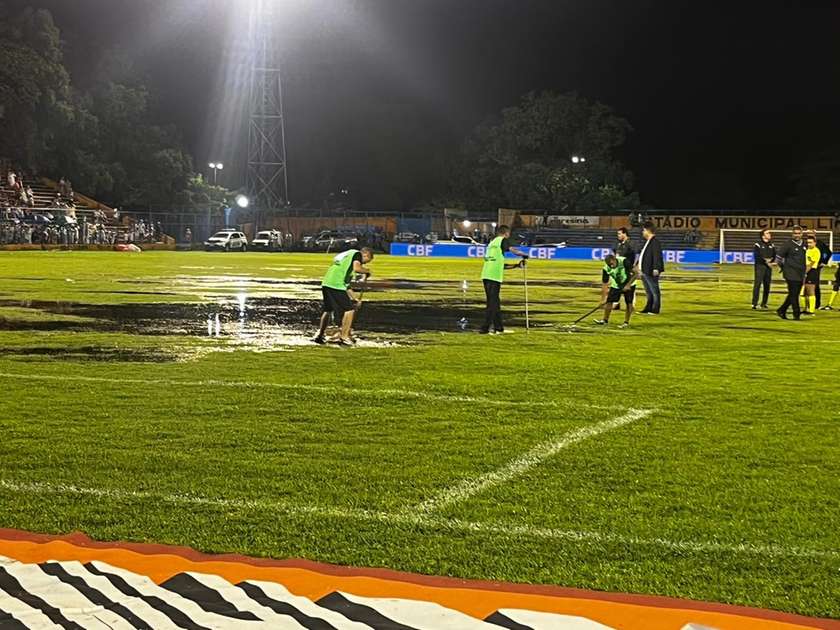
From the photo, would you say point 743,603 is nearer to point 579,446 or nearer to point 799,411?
point 579,446

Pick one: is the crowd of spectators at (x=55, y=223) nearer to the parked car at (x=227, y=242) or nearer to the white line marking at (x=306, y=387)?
the parked car at (x=227, y=242)

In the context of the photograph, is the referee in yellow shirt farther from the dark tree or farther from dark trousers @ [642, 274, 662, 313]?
the dark tree

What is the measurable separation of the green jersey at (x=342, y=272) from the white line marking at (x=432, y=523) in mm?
8307

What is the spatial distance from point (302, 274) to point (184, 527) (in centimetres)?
3119

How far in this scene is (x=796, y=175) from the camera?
90750 mm

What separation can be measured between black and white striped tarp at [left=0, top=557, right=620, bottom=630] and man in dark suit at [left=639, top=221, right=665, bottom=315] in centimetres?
1697

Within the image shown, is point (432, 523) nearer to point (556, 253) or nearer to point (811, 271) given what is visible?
point (811, 271)

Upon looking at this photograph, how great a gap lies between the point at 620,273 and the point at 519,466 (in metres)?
11.7

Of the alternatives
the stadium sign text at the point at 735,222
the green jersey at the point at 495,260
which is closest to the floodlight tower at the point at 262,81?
the stadium sign text at the point at 735,222

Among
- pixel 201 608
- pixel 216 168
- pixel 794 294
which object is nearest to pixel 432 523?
pixel 201 608

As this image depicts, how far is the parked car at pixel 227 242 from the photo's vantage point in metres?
65.8

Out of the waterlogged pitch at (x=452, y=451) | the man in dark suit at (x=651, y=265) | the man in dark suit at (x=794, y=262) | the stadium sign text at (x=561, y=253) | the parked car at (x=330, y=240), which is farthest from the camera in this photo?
the parked car at (x=330, y=240)

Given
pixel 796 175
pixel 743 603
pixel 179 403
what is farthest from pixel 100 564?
pixel 796 175

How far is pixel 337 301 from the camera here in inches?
603
